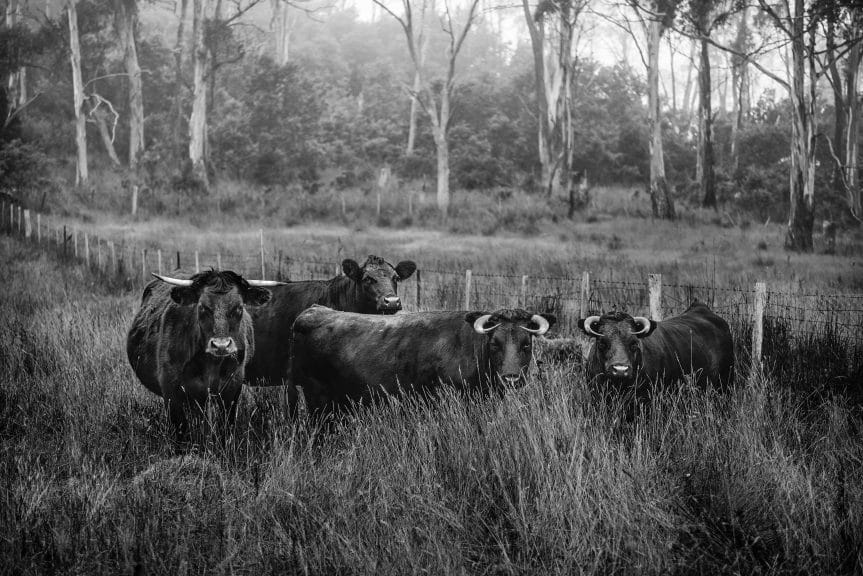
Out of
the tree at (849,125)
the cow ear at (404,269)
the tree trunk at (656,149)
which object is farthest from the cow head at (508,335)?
the tree at (849,125)

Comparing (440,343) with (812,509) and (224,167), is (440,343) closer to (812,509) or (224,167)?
(812,509)

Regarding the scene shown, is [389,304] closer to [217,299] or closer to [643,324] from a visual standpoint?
[217,299]

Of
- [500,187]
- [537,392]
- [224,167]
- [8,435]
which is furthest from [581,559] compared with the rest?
[224,167]

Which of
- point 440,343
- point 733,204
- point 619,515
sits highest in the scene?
point 733,204

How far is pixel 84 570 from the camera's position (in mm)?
3436

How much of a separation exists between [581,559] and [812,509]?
1.37 m

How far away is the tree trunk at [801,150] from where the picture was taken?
19.6 metres

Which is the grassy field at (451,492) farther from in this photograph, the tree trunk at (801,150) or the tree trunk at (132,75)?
the tree trunk at (132,75)

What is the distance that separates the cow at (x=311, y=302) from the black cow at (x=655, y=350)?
2.43 metres

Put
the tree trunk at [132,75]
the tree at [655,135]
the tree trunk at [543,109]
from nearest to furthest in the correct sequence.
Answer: the tree at [655,135]
the tree trunk at [543,109]
the tree trunk at [132,75]

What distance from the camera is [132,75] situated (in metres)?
36.0

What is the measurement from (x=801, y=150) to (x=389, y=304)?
655 inches

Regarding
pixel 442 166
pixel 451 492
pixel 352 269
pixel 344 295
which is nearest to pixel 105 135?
pixel 442 166

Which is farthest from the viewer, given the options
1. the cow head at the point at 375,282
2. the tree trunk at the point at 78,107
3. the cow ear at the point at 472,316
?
the tree trunk at the point at 78,107
